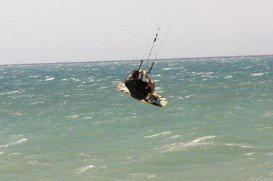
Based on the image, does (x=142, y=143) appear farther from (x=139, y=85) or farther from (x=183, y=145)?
(x=139, y=85)

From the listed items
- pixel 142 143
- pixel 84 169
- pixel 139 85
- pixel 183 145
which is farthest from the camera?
pixel 142 143

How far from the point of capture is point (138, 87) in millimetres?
20266

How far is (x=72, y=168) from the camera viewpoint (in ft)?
93.1

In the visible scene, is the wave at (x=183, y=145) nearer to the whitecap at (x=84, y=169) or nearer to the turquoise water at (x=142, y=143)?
the turquoise water at (x=142, y=143)

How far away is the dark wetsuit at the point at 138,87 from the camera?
20234mm

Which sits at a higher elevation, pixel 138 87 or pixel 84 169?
pixel 138 87

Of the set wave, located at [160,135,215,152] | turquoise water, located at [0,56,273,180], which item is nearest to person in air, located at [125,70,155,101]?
turquoise water, located at [0,56,273,180]

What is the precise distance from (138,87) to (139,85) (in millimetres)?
94

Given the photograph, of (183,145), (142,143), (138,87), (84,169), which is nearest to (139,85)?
(138,87)

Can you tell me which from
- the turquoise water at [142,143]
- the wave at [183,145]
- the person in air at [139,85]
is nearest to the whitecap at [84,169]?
the turquoise water at [142,143]

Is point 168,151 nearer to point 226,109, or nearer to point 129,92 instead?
point 129,92

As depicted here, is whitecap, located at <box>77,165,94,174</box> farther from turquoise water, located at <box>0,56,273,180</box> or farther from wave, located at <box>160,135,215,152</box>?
wave, located at <box>160,135,215,152</box>

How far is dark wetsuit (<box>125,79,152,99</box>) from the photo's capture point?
20.2 metres

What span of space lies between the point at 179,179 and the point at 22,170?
9.36 meters
